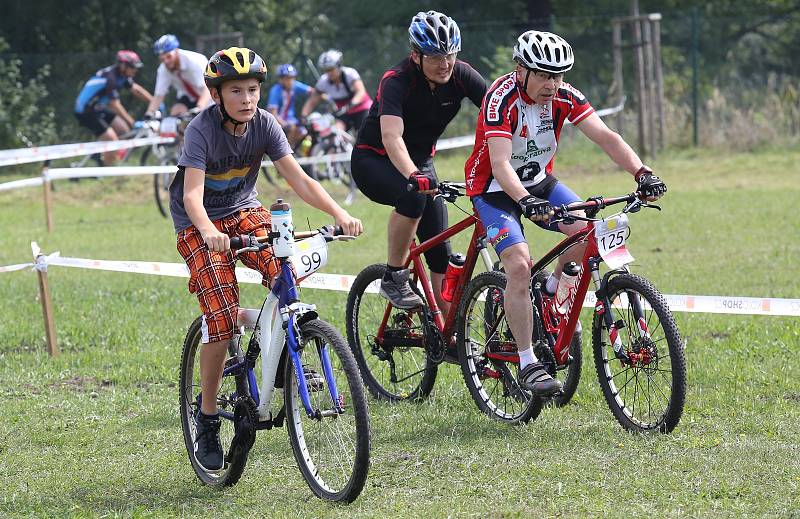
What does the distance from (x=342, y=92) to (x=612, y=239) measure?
46.9 feet

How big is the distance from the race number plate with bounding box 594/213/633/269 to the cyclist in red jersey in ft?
0.76

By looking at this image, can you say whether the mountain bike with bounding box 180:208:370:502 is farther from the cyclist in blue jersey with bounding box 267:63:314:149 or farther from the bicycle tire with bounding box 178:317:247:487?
the cyclist in blue jersey with bounding box 267:63:314:149

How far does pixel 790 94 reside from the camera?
25.8 meters

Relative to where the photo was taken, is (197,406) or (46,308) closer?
(197,406)

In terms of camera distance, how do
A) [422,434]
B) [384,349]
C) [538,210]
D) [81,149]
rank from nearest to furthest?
[538,210] → [422,434] → [384,349] → [81,149]

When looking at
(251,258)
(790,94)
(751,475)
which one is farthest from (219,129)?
(790,94)

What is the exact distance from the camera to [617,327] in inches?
251

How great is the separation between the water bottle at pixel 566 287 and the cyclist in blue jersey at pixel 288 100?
13.8m

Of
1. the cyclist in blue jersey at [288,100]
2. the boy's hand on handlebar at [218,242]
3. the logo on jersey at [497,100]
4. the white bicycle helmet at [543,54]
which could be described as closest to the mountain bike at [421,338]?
the logo on jersey at [497,100]

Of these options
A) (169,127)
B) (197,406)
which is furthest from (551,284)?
(169,127)

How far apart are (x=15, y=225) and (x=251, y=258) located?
12230mm

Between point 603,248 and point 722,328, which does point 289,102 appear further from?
point 603,248

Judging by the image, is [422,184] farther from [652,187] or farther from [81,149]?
[81,149]

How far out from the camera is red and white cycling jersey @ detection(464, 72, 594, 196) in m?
6.57
